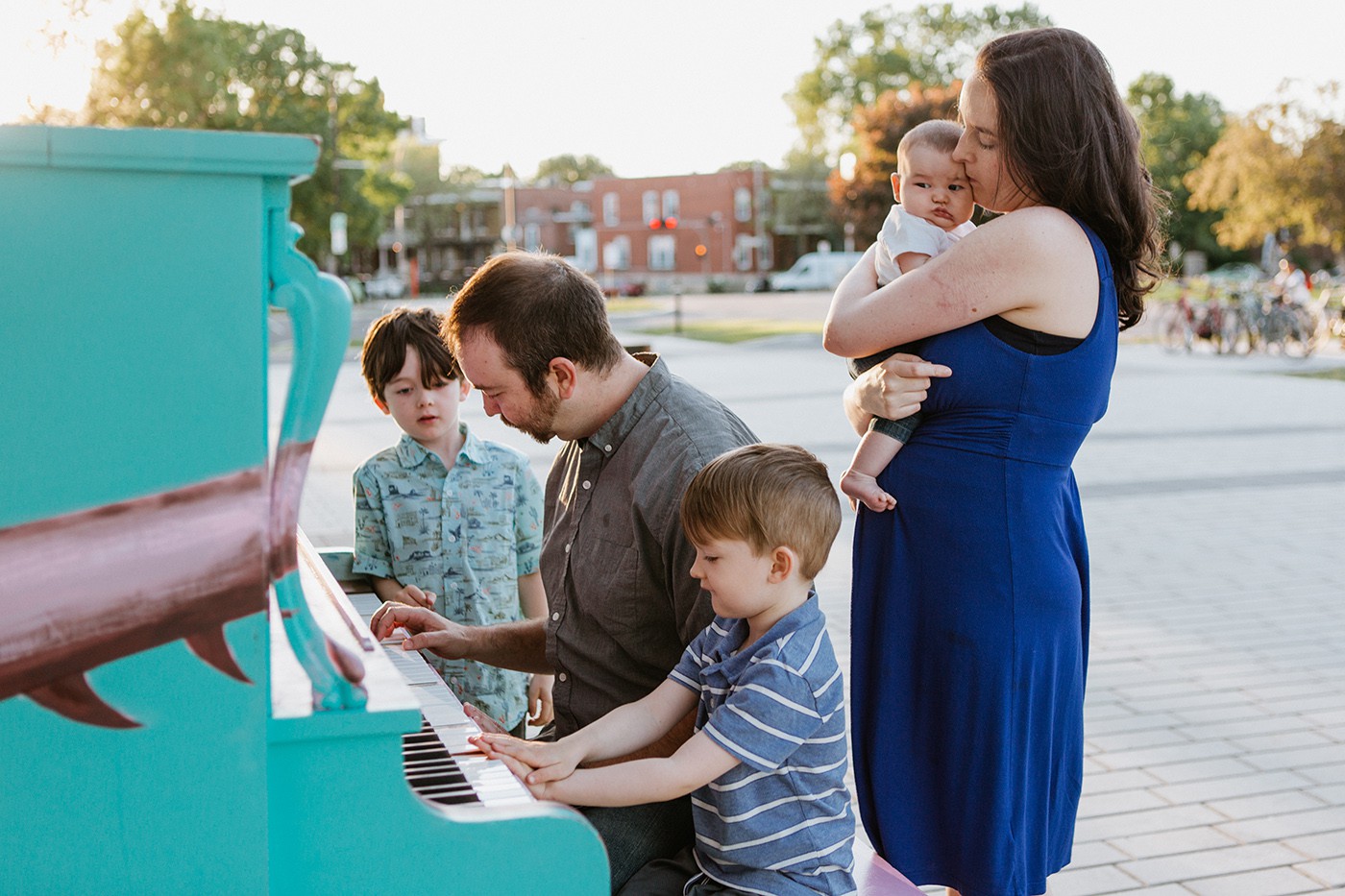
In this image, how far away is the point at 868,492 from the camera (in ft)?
7.65

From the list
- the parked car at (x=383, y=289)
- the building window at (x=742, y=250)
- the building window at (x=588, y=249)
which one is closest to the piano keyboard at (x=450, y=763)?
the parked car at (x=383, y=289)

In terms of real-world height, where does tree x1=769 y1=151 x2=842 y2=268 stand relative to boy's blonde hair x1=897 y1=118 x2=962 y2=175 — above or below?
above

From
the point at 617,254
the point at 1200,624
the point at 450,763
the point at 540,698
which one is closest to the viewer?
the point at 450,763

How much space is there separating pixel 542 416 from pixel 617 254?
75.9m

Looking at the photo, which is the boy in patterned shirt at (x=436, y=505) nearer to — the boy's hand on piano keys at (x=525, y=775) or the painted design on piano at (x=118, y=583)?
the boy's hand on piano keys at (x=525, y=775)

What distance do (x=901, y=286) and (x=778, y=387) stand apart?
50.1ft

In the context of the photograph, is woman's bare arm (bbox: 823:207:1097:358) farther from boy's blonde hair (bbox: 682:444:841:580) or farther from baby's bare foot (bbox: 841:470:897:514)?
boy's blonde hair (bbox: 682:444:841:580)

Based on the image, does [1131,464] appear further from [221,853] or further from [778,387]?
[221,853]

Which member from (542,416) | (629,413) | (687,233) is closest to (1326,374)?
(629,413)

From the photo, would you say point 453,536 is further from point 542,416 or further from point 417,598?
point 542,416

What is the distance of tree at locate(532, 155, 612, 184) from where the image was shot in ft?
347

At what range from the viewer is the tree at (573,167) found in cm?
10562

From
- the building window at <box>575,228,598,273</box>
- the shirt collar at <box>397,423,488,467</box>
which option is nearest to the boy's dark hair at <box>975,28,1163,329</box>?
the shirt collar at <box>397,423,488,467</box>

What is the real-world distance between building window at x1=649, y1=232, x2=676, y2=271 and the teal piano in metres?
77.3
